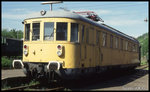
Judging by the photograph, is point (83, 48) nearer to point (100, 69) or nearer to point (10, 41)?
point (100, 69)

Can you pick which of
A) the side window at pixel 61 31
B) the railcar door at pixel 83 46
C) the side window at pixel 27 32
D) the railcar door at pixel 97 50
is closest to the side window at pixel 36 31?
the side window at pixel 27 32

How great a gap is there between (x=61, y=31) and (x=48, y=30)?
0.52m

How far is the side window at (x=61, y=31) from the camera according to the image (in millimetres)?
10742

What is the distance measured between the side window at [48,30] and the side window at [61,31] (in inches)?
9.2

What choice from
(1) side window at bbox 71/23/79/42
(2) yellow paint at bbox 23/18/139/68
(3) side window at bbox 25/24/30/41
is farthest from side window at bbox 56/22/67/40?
(3) side window at bbox 25/24/30/41

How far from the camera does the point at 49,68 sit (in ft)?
33.5

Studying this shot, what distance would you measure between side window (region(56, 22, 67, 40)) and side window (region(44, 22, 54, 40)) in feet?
0.77

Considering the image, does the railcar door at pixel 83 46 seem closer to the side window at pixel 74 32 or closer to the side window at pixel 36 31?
the side window at pixel 74 32

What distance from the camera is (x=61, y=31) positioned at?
1078 cm

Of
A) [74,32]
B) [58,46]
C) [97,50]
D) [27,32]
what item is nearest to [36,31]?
[27,32]

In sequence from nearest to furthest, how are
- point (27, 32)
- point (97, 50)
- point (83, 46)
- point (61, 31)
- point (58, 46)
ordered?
point (58, 46), point (61, 31), point (83, 46), point (27, 32), point (97, 50)

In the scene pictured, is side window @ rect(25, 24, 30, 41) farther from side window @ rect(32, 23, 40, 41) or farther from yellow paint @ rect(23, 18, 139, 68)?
side window @ rect(32, 23, 40, 41)

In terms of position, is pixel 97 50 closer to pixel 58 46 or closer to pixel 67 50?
pixel 67 50

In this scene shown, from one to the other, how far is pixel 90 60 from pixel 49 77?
203 centimetres
